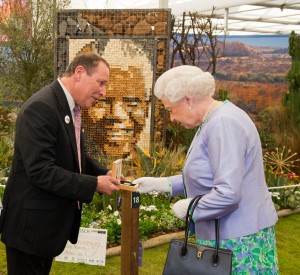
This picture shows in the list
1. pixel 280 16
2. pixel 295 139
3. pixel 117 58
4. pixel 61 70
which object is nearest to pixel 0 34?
pixel 61 70

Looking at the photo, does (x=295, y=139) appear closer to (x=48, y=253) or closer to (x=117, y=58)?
(x=117, y=58)

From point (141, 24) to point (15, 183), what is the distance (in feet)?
16.1

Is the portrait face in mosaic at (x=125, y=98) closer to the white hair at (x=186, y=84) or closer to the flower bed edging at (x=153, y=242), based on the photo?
the flower bed edging at (x=153, y=242)

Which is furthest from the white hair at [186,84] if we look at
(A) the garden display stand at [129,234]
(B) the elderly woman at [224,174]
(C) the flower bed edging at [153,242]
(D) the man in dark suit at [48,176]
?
(C) the flower bed edging at [153,242]

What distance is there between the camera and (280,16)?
58.5ft

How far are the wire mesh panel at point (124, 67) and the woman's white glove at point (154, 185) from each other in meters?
4.35

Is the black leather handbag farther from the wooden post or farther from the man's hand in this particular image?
the wooden post

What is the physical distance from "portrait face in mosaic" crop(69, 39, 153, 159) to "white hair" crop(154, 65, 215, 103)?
4823 mm

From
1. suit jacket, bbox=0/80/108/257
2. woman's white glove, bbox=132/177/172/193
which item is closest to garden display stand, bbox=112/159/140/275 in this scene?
woman's white glove, bbox=132/177/172/193

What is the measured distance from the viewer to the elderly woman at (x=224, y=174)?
6.88ft

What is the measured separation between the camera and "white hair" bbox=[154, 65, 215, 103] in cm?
223

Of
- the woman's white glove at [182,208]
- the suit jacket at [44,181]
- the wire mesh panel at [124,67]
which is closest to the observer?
the woman's white glove at [182,208]

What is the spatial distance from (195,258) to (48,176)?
2.65ft

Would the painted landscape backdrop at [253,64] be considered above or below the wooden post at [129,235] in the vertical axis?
above
